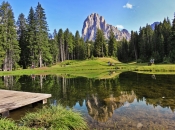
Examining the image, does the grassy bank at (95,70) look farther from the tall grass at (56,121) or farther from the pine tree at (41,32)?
the tall grass at (56,121)

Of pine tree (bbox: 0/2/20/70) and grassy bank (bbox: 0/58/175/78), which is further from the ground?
pine tree (bbox: 0/2/20/70)

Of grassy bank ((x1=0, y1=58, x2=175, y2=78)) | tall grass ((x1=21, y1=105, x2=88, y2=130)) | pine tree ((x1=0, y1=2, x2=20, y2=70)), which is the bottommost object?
tall grass ((x1=21, y1=105, x2=88, y2=130))

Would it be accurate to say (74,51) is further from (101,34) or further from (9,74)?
(9,74)

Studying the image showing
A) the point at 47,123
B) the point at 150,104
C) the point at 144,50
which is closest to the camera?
the point at 47,123

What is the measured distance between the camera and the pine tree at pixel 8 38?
44875mm

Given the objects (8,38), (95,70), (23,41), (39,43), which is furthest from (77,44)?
(95,70)

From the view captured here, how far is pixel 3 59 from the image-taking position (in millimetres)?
43844

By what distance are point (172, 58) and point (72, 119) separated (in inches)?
2073

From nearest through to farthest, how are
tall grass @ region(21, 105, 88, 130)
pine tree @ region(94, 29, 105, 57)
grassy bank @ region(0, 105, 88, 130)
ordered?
grassy bank @ region(0, 105, 88, 130) → tall grass @ region(21, 105, 88, 130) → pine tree @ region(94, 29, 105, 57)

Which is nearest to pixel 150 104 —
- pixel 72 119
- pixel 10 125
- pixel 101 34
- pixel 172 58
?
pixel 72 119

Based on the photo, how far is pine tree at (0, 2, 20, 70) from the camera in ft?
147

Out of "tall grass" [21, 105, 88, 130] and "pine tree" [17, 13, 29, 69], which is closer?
"tall grass" [21, 105, 88, 130]

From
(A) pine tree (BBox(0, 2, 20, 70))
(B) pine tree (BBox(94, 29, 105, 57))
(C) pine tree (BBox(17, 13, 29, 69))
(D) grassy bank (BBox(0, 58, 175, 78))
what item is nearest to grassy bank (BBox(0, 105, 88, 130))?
(D) grassy bank (BBox(0, 58, 175, 78))

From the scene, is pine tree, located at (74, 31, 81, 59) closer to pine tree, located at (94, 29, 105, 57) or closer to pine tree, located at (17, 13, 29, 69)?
pine tree, located at (94, 29, 105, 57)
